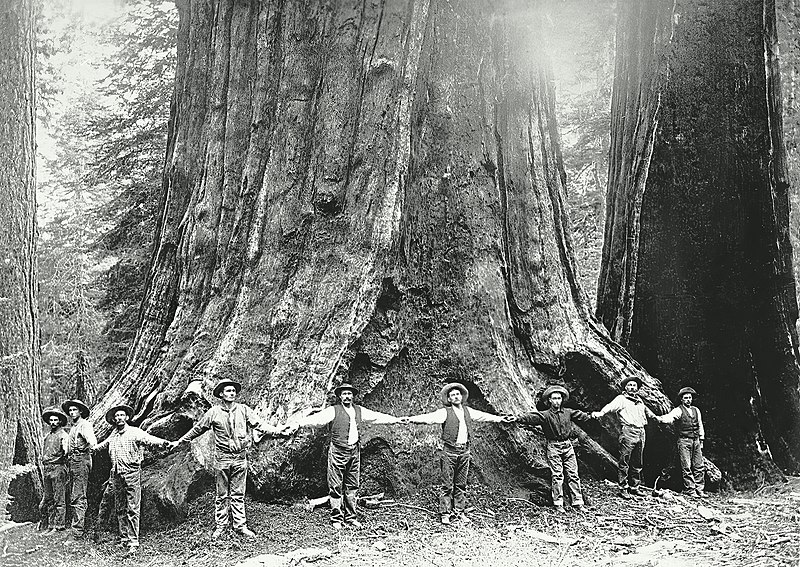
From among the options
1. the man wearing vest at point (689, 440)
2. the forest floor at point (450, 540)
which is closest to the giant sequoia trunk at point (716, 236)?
the man wearing vest at point (689, 440)

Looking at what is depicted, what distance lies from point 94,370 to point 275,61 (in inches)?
86.4

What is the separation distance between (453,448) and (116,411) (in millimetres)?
1712

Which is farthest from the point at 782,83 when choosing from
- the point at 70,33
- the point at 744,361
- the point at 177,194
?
the point at 70,33

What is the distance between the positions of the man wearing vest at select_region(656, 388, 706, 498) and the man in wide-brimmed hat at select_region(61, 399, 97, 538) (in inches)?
124

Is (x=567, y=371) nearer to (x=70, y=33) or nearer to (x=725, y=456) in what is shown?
(x=725, y=456)

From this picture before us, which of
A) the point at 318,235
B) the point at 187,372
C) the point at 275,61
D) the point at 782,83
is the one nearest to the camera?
the point at 187,372

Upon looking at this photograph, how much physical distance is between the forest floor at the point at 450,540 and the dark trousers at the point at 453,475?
3.6 inches

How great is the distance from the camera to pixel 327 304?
13.1 feet

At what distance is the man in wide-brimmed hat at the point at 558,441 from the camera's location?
4.09m

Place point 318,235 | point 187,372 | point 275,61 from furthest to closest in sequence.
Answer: point 275,61 → point 318,235 → point 187,372

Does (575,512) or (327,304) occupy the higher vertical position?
(327,304)

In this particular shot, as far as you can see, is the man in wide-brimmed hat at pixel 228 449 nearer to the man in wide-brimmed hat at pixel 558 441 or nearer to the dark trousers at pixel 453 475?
the dark trousers at pixel 453 475

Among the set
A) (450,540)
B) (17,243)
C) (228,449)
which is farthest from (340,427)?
(17,243)

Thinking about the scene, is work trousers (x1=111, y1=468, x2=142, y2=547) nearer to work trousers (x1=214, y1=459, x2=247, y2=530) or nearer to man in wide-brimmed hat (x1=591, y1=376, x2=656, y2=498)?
work trousers (x1=214, y1=459, x2=247, y2=530)
